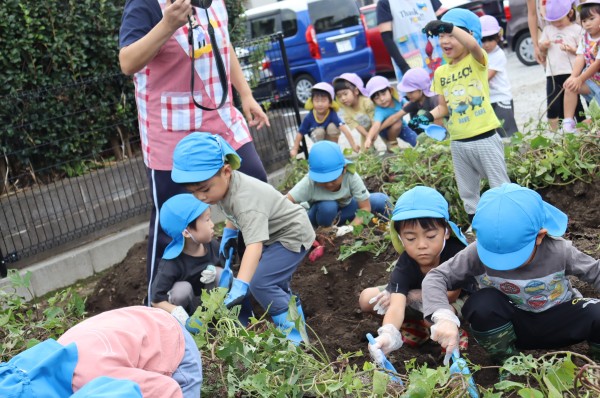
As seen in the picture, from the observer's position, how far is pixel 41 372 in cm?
238

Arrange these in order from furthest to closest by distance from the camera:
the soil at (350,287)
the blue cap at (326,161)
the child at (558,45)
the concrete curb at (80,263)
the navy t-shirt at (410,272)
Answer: the child at (558,45) → the concrete curb at (80,263) → the blue cap at (326,161) → the soil at (350,287) → the navy t-shirt at (410,272)

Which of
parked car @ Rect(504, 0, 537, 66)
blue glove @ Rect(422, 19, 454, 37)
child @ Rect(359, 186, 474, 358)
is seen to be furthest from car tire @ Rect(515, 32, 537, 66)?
child @ Rect(359, 186, 474, 358)

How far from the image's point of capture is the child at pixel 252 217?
158 inches

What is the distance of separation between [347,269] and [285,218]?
0.95 meters

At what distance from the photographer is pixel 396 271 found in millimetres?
3834

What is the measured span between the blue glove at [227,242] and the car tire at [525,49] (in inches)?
440

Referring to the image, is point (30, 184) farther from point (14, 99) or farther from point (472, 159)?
point (472, 159)

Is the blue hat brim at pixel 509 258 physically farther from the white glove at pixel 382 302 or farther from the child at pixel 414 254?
the white glove at pixel 382 302

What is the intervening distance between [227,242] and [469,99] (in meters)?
1.74

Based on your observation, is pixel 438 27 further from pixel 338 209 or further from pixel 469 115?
pixel 338 209

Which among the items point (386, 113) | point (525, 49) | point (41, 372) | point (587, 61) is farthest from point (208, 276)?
point (525, 49)

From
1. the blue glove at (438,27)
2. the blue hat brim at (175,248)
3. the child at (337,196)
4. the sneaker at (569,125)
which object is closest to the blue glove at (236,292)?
the blue hat brim at (175,248)

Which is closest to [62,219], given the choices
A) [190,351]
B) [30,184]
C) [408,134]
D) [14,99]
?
[30,184]

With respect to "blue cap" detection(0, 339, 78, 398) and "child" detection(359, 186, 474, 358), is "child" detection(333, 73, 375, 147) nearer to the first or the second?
"child" detection(359, 186, 474, 358)
